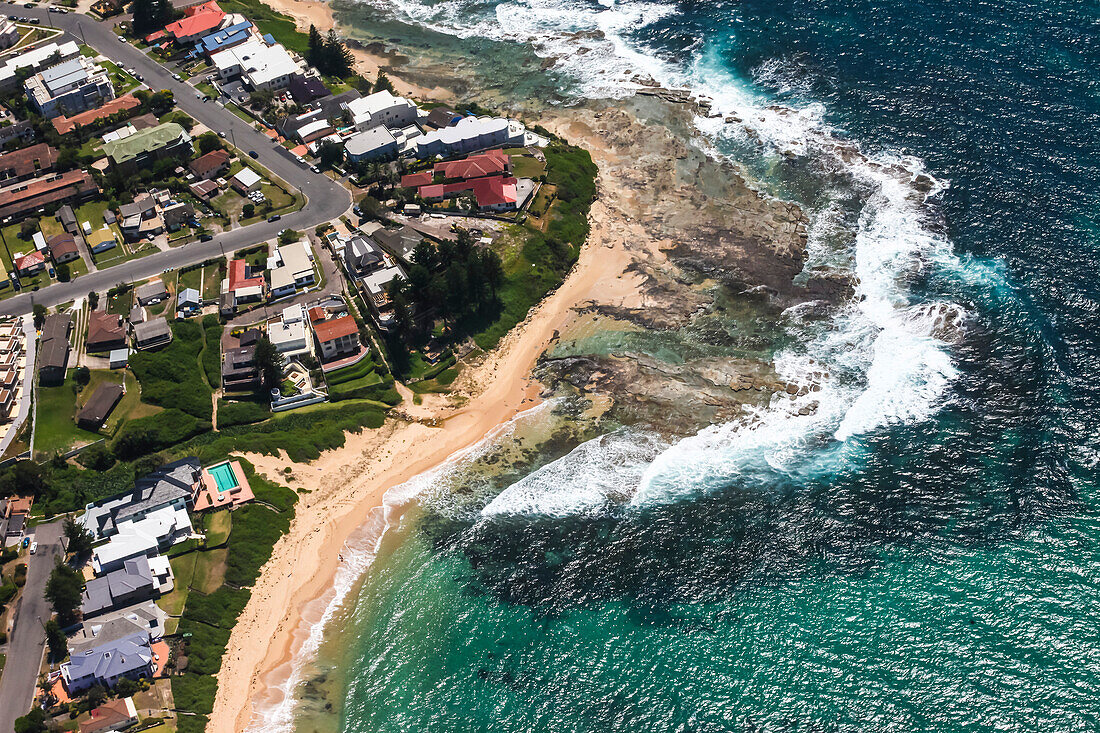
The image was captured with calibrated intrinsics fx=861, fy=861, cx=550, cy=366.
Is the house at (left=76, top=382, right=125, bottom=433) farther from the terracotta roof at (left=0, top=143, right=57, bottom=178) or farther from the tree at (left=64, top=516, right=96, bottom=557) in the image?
the terracotta roof at (left=0, top=143, right=57, bottom=178)

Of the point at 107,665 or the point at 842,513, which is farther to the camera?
the point at 842,513

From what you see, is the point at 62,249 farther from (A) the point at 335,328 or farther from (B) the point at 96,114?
(A) the point at 335,328

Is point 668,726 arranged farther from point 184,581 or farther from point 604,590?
point 184,581

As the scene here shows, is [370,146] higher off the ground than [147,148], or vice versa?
[370,146]

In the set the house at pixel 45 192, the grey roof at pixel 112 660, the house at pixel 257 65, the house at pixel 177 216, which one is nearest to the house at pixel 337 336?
the house at pixel 177 216

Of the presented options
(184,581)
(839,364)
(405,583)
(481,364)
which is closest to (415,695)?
(405,583)

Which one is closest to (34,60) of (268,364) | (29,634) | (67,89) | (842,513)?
(67,89)
